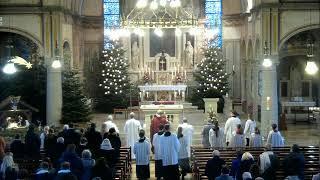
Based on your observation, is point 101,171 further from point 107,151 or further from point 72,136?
point 72,136

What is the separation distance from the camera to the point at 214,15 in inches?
1614

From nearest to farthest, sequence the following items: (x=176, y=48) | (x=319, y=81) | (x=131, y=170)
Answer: (x=131, y=170) < (x=319, y=81) < (x=176, y=48)

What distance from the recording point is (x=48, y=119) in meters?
30.4

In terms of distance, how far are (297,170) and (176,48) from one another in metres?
26.4

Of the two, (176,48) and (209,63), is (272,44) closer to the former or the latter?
(209,63)

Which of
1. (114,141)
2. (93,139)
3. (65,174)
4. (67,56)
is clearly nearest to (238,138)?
(114,141)

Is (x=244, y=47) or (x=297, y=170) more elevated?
(x=244, y=47)

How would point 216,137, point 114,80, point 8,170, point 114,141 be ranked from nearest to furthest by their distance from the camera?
point 8,170 → point 114,141 → point 216,137 → point 114,80

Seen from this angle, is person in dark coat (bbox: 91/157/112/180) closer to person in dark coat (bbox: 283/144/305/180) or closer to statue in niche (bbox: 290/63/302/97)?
person in dark coat (bbox: 283/144/305/180)

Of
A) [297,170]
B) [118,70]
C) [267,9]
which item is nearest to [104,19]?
[118,70]

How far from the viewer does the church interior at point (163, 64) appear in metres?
29.6

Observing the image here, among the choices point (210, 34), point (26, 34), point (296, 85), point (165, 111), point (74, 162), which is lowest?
point (74, 162)

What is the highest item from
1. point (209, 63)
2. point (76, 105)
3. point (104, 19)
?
point (104, 19)

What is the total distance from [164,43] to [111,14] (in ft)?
14.4
